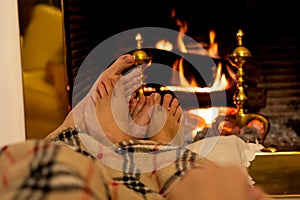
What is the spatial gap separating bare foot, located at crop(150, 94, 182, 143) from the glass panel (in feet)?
0.89

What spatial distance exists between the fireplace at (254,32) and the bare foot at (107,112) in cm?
35

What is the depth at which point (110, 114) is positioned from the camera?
3.93 ft

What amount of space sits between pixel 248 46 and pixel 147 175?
A: 0.97 metres

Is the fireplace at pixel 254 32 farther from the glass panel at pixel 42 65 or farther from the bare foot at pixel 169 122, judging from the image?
the bare foot at pixel 169 122

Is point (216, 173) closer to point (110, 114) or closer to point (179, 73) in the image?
point (110, 114)

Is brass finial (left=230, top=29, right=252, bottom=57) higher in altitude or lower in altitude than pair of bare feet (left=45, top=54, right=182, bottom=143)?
higher

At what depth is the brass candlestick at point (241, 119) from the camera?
4.83 feet

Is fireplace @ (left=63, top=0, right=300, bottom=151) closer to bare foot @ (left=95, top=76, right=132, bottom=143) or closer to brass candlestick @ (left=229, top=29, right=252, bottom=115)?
Result: brass candlestick @ (left=229, top=29, right=252, bottom=115)

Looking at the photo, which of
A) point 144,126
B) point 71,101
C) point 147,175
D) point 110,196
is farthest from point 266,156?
point 110,196

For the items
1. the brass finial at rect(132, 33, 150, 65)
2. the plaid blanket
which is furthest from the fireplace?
the plaid blanket

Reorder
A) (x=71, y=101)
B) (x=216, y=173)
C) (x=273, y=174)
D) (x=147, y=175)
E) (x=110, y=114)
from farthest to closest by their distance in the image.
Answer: (x=71, y=101), (x=273, y=174), (x=110, y=114), (x=147, y=175), (x=216, y=173)

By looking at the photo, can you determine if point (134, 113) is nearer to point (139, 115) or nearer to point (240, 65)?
point (139, 115)

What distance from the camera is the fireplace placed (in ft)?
5.26

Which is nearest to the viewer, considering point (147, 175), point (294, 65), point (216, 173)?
point (216, 173)
